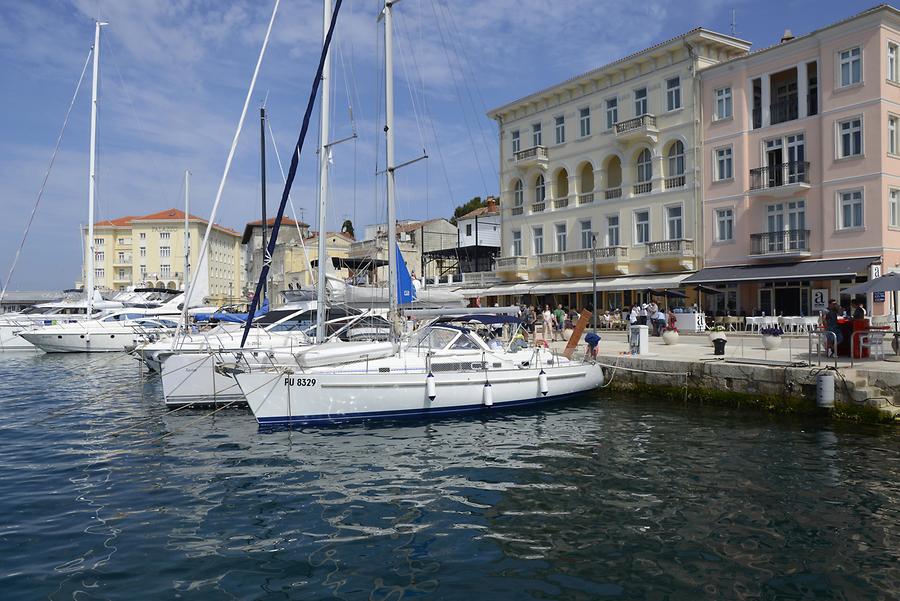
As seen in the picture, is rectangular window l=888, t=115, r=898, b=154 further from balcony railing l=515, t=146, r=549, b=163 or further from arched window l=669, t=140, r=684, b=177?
balcony railing l=515, t=146, r=549, b=163

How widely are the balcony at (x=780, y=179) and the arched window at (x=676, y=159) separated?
14.1ft

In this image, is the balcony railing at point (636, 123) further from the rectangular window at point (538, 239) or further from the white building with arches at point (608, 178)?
the rectangular window at point (538, 239)

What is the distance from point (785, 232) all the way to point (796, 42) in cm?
875

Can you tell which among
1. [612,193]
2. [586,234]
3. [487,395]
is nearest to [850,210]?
[612,193]

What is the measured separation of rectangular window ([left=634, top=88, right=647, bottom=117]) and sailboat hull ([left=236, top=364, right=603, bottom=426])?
1012 inches

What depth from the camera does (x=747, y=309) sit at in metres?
33.8

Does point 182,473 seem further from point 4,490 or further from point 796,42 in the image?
point 796,42

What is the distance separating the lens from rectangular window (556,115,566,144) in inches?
1682

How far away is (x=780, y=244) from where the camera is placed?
105 feet

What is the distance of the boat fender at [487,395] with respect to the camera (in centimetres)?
1691

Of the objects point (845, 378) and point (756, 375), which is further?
point (756, 375)

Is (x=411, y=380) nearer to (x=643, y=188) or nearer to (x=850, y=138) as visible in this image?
(x=850, y=138)

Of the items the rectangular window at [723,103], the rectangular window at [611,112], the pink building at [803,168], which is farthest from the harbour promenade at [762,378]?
the rectangular window at [611,112]

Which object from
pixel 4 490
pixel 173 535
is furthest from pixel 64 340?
pixel 173 535
